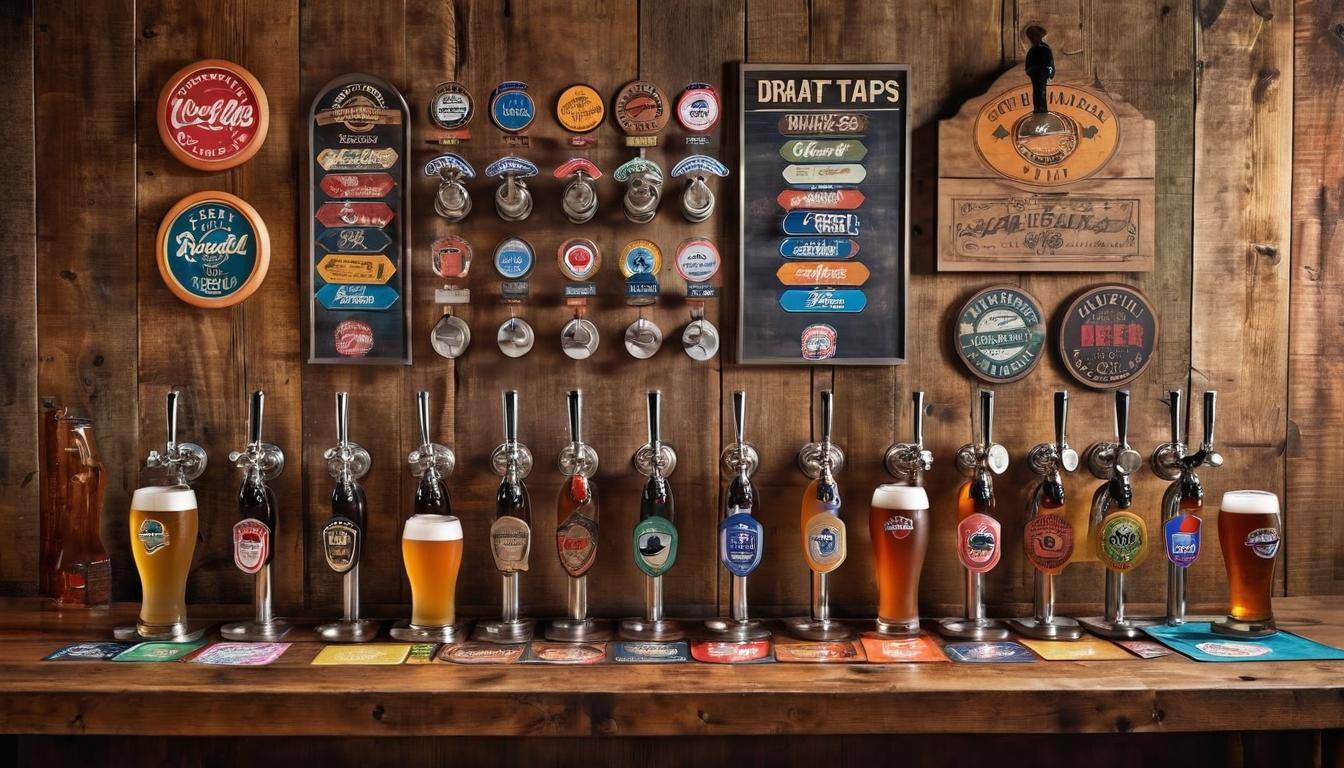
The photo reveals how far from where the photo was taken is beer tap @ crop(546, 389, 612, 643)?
1.84 meters

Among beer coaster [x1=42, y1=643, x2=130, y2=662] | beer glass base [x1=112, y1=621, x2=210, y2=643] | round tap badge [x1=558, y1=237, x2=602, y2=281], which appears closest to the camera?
beer coaster [x1=42, y1=643, x2=130, y2=662]

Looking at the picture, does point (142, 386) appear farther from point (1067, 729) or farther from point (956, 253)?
point (1067, 729)

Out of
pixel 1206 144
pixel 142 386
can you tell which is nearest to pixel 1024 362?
pixel 1206 144

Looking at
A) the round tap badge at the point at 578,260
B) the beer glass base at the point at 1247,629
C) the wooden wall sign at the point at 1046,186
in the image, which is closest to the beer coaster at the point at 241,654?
the round tap badge at the point at 578,260

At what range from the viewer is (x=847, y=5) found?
201 centimetres

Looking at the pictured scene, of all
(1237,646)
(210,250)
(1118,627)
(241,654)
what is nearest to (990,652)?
(1118,627)

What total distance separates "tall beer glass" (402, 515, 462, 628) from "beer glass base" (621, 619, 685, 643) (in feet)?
1.17

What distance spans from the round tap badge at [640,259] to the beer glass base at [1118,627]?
1183mm

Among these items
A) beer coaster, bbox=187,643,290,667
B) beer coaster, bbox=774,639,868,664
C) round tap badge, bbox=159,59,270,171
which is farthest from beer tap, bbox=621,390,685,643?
round tap badge, bbox=159,59,270,171

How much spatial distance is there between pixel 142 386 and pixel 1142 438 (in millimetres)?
2211

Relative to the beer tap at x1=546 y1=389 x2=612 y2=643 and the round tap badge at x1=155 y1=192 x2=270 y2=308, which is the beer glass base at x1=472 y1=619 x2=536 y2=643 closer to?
the beer tap at x1=546 y1=389 x2=612 y2=643

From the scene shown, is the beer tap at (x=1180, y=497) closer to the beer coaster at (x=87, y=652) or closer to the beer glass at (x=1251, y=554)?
the beer glass at (x=1251, y=554)

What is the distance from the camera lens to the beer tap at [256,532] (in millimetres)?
1832

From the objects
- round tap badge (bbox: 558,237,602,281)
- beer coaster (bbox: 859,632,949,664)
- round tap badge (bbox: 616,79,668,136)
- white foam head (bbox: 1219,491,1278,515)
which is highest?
round tap badge (bbox: 616,79,668,136)
